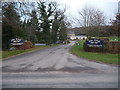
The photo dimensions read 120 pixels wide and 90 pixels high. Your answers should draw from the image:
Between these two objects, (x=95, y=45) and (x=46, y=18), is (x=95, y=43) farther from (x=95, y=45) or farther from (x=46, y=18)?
(x=46, y=18)

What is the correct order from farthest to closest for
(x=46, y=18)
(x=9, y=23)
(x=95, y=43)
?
1. (x=46, y=18)
2. (x=9, y=23)
3. (x=95, y=43)

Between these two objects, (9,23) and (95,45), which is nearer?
(95,45)

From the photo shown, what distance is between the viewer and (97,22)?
99.0 feet

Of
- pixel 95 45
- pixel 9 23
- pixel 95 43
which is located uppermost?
pixel 9 23

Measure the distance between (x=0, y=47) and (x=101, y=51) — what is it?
56.2 ft

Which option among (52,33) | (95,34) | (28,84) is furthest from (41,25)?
(28,84)

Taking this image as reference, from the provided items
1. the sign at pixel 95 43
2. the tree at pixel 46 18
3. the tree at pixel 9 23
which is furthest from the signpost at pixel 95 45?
the tree at pixel 46 18

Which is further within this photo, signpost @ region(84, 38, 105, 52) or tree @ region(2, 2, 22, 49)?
tree @ region(2, 2, 22, 49)

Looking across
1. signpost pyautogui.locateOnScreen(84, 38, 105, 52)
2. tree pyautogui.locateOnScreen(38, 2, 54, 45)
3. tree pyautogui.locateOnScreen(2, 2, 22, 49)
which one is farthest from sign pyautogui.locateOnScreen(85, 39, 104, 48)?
tree pyautogui.locateOnScreen(38, 2, 54, 45)

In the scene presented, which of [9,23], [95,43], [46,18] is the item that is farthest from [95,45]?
[46,18]

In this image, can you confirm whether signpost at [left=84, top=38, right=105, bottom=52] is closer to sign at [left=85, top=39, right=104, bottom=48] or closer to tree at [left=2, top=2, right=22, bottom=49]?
sign at [left=85, top=39, right=104, bottom=48]

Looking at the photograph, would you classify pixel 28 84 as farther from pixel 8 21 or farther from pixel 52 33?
pixel 52 33

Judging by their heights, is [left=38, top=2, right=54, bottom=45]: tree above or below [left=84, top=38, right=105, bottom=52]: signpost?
above

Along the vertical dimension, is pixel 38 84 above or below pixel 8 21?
below
